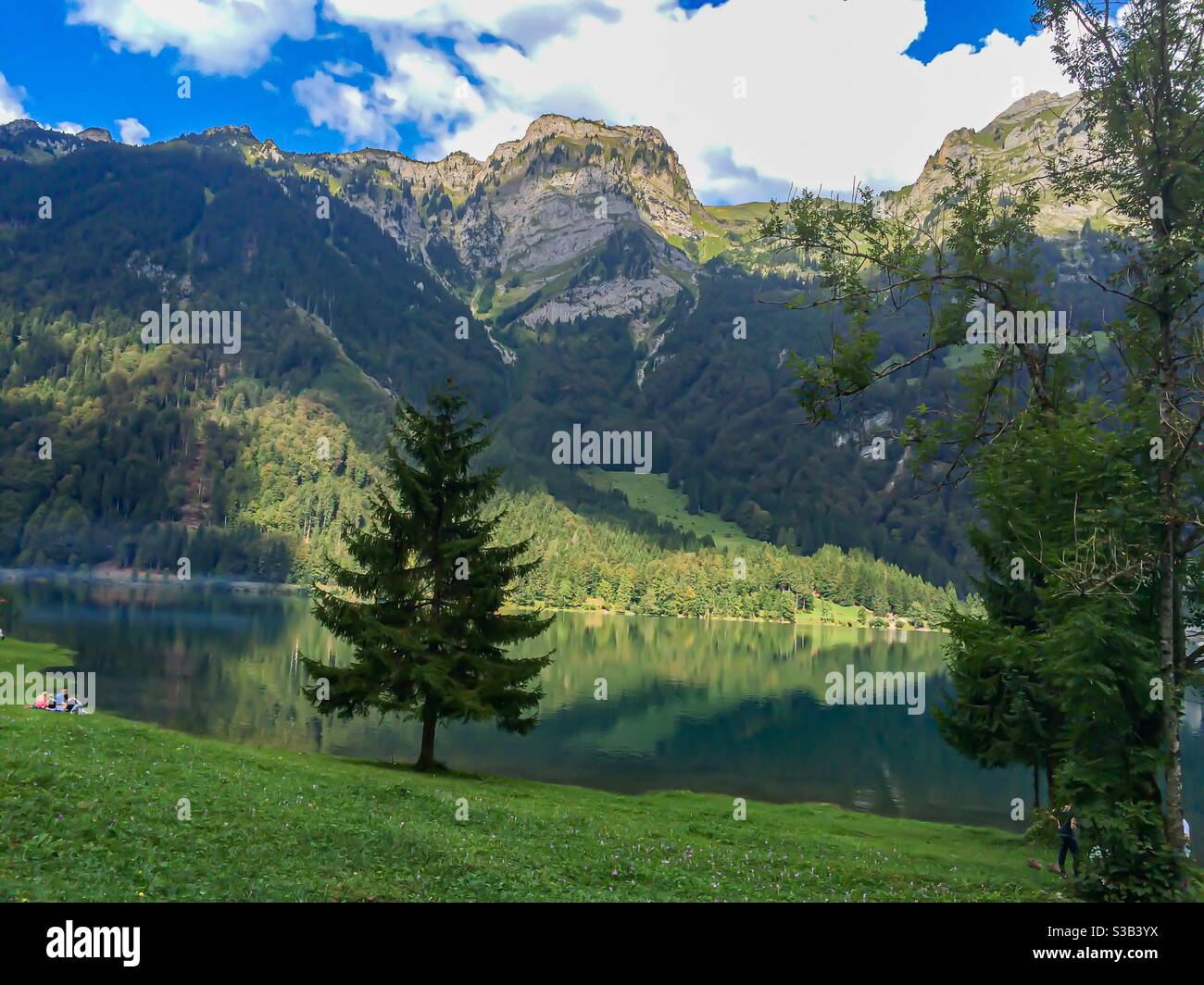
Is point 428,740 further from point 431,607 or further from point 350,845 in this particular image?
point 350,845

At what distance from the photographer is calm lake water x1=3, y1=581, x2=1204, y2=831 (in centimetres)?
4875

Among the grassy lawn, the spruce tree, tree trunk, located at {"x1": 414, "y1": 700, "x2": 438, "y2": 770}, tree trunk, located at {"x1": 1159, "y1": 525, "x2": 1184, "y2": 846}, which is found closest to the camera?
the grassy lawn

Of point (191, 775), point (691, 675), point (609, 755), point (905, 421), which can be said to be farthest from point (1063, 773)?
point (691, 675)

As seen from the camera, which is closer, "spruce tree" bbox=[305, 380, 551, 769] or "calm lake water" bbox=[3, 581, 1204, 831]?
"spruce tree" bbox=[305, 380, 551, 769]

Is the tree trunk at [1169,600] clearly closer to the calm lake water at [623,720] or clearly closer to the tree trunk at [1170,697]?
the tree trunk at [1170,697]

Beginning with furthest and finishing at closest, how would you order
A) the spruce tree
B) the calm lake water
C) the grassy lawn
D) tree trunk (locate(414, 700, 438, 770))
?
the calm lake water, tree trunk (locate(414, 700, 438, 770)), the spruce tree, the grassy lawn

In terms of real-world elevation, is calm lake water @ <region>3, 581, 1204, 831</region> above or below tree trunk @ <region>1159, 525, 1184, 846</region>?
below

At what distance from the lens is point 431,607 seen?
33000 millimetres

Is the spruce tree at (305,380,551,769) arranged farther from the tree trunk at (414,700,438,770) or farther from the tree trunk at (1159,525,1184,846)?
the tree trunk at (1159,525,1184,846)

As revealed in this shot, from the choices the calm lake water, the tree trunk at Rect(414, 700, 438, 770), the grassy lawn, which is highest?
the grassy lawn

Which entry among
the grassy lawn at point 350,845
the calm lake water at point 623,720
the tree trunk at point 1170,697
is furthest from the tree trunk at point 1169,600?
the calm lake water at point 623,720

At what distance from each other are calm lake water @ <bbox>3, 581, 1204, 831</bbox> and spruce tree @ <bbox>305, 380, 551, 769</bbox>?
1625cm

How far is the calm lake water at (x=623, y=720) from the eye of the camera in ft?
160

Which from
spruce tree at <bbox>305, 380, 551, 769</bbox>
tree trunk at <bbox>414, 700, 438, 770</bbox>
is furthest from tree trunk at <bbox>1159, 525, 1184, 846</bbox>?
tree trunk at <bbox>414, 700, 438, 770</bbox>
